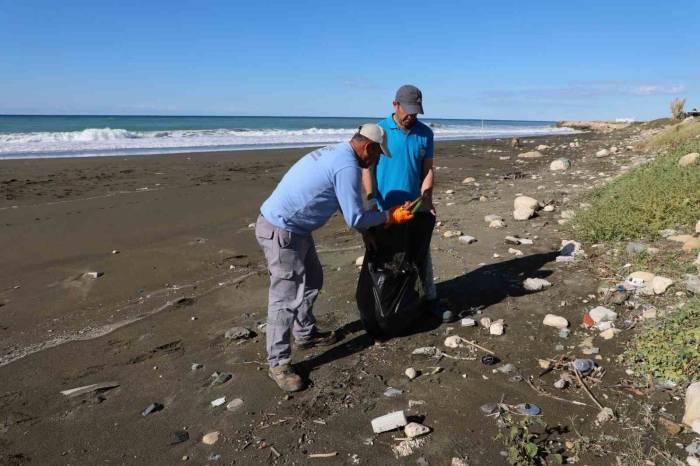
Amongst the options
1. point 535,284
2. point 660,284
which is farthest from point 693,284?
point 535,284

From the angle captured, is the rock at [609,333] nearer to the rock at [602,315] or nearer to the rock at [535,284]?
the rock at [602,315]

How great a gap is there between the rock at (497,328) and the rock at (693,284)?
137cm

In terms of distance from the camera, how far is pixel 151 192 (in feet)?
31.7

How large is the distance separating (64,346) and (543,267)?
4362 mm

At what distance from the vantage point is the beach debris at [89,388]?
323 centimetres

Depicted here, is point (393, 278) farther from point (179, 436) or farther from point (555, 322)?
point (179, 436)

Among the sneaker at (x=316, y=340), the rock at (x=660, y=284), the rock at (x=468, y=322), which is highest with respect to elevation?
the rock at (x=660, y=284)

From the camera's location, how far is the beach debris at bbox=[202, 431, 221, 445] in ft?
8.75

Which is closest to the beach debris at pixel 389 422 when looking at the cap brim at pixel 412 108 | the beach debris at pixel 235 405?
the beach debris at pixel 235 405

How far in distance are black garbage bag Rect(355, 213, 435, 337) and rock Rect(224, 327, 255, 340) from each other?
3.18 ft

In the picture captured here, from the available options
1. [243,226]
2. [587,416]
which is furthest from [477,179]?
[587,416]

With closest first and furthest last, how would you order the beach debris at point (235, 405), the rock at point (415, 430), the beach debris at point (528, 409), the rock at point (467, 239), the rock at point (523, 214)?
the rock at point (415, 430)
the beach debris at point (528, 409)
the beach debris at point (235, 405)
the rock at point (467, 239)
the rock at point (523, 214)

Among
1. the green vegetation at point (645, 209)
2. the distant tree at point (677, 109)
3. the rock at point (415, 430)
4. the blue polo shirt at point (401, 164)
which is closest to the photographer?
the rock at point (415, 430)

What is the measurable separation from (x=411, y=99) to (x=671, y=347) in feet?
7.56
